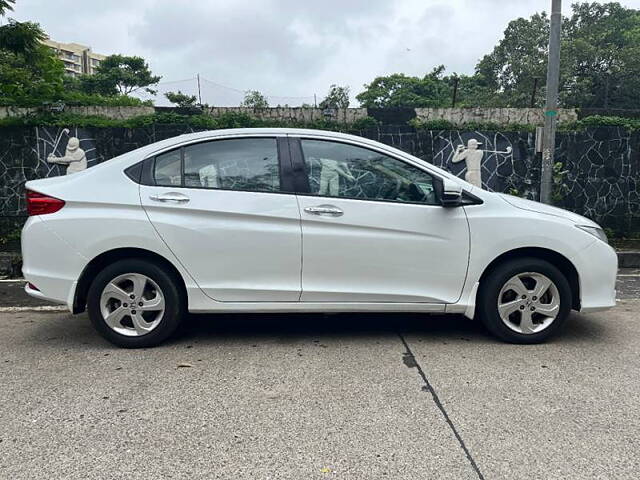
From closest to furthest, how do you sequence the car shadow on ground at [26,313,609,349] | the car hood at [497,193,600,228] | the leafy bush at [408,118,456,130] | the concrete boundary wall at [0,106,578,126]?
the car hood at [497,193,600,228] → the car shadow on ground at [26,313,609,349] → the leafy bush at [408,118,456,130] → the concrete boundary wall at [0,106,578,126]

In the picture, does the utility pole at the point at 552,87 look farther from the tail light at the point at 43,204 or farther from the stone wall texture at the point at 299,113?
the tail light at the point at 43,204

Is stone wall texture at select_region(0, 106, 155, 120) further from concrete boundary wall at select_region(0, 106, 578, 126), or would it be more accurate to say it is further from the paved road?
the paved road

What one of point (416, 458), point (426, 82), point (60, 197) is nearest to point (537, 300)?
point (416, 458)

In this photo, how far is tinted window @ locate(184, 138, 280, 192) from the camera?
13.8 ft

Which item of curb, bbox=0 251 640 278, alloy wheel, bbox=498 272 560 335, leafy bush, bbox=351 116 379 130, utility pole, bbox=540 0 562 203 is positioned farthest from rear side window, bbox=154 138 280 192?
leafy bush, bbox=351 116 379 130

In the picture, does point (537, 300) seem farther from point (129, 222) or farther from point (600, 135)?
point (600, 135)

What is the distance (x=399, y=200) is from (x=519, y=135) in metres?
6.53

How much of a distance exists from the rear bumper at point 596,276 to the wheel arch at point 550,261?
49mm

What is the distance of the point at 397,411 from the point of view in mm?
3150

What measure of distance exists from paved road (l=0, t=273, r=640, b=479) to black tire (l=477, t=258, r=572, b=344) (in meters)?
0.11

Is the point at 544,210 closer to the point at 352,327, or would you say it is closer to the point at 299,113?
the point at 352,327

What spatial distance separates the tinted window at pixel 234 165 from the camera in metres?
4.21

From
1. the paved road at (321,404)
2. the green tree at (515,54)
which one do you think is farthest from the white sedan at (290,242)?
the green tree at (515,54)

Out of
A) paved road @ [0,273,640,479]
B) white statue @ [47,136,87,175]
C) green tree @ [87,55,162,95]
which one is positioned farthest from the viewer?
green tree @ [87,55,162,95]
